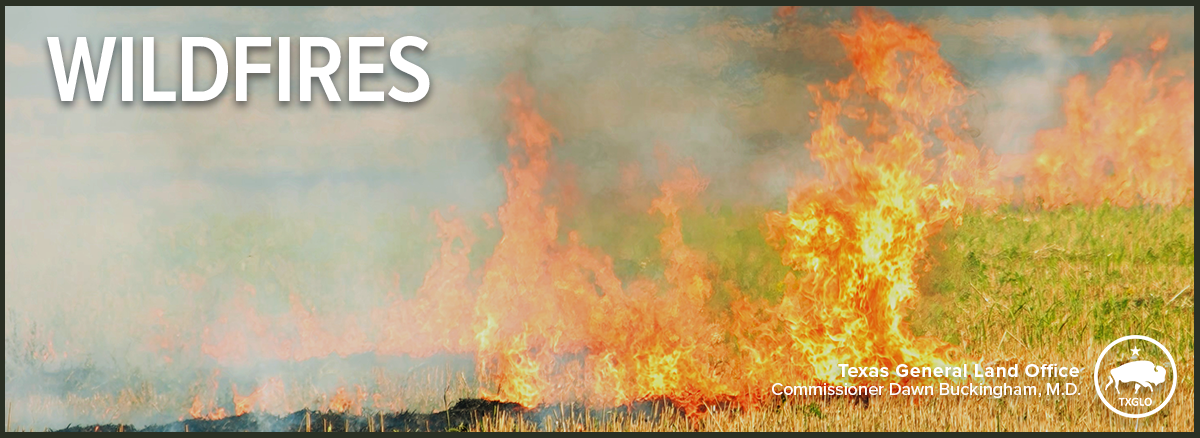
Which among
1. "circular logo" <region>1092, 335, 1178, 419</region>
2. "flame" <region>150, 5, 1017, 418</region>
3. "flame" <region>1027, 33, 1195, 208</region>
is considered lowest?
"circular logo" <region>1092, 335, 1178, 419</region>

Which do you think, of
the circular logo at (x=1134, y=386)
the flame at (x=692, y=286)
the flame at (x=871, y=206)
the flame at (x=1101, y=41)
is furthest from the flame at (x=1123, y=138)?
the circular logo at (x=1134, y=386)

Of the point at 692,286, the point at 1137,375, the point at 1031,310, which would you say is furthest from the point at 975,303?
the point at 692,286

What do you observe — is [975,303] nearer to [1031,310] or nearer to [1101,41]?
[1031,310]

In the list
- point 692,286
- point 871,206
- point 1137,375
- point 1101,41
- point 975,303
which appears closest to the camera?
point 871,206

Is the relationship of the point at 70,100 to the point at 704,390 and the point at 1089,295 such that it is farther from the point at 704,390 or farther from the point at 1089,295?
the point at 1089,295

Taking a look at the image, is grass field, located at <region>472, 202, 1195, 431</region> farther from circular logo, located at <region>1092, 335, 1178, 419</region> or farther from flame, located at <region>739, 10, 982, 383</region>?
→ flame, located at <region>739, 10, 982, 383</region>

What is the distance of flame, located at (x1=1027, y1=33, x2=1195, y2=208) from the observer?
→ 692 inches

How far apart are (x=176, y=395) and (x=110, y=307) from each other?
1868 millimetres

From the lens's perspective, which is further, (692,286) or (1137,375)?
(692,286)

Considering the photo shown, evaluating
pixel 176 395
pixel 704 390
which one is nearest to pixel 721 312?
pixel 704 390

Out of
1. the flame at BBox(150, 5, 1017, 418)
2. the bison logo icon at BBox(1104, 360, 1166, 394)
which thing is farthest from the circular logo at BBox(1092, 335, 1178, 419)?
the flame at BBox(150, 5, 1017, 418)

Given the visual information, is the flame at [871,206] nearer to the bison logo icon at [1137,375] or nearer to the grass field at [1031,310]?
the grass field at [1031,310]

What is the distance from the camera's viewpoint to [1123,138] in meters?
18.1

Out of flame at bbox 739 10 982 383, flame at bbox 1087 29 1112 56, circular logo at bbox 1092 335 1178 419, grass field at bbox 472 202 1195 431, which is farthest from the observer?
flame at bbox 1087 29 1112 56
